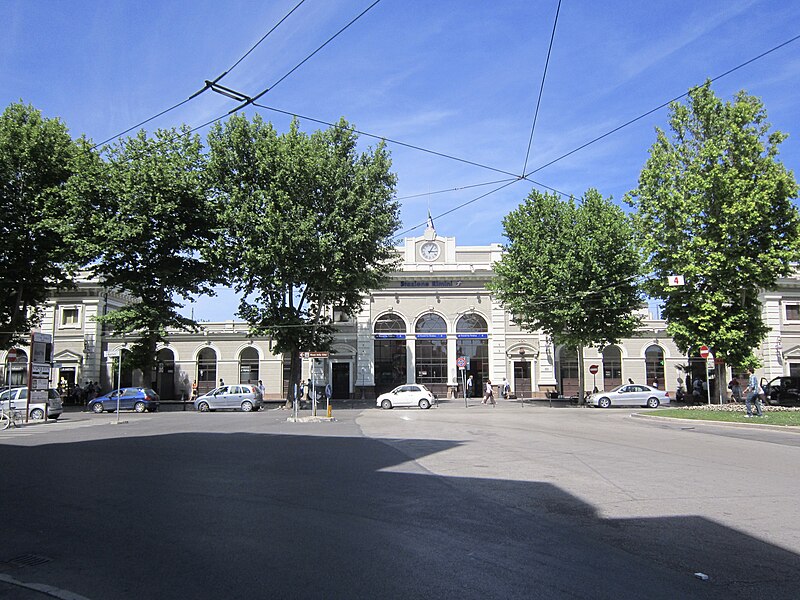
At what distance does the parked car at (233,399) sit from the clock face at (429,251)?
18141mm

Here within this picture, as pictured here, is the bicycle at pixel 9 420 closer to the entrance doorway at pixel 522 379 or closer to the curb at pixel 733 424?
the curb at pixel 733 424

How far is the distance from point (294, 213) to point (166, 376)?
78.1 feet

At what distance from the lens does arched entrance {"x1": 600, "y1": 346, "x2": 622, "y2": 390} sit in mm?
47188

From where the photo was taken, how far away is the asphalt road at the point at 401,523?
16.2 ft

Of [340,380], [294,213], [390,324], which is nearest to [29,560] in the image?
[294,213]

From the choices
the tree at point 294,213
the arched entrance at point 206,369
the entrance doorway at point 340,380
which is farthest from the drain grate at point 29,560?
the arched entrance at point 206,369

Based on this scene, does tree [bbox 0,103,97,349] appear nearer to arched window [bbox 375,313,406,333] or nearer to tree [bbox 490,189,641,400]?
arched window [bbox 375,313,406,333]

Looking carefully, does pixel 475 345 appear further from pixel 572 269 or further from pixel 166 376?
pixel 166 376

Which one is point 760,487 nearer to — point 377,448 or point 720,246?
point 377,448

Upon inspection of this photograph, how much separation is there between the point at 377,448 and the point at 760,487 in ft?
26.0

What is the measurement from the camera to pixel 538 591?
4648mm

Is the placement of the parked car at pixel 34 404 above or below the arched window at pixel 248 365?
below

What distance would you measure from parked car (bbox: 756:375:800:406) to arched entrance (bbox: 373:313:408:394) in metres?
24.2

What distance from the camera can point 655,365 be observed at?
47.4 metres
